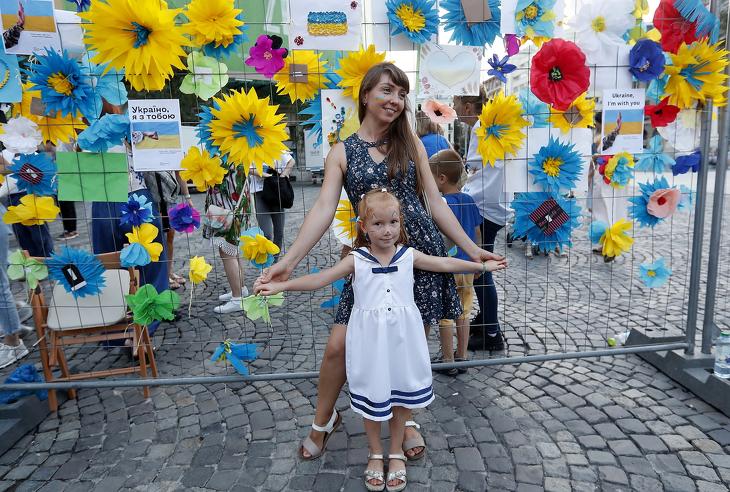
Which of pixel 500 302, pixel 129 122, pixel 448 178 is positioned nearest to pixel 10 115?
pixel 129 122

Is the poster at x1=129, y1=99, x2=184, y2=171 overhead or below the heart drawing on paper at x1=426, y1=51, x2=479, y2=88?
below

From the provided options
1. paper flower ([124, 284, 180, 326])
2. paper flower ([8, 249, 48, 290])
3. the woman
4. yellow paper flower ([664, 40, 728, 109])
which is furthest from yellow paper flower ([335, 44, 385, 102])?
paper flower ([8, 249, 48, 290])

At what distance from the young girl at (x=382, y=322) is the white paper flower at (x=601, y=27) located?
144 cm

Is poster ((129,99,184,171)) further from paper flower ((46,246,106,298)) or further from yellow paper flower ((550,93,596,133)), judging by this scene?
yellow paper flower ((550,93,596,133))

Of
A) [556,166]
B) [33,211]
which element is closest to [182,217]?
[33,211]

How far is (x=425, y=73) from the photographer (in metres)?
2.61

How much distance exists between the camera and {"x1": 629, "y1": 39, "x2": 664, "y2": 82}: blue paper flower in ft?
8.74

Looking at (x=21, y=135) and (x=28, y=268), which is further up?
(x=21, y=135)

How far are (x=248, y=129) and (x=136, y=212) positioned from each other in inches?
30.0

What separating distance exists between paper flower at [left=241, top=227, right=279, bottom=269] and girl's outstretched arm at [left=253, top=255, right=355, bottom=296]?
0.51 meters

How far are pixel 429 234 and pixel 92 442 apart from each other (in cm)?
209

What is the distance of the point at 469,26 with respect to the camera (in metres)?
2.57

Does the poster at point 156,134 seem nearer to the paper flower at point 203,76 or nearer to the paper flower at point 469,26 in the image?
the paper flower at point 203,76

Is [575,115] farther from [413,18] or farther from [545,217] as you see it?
[413,18]
